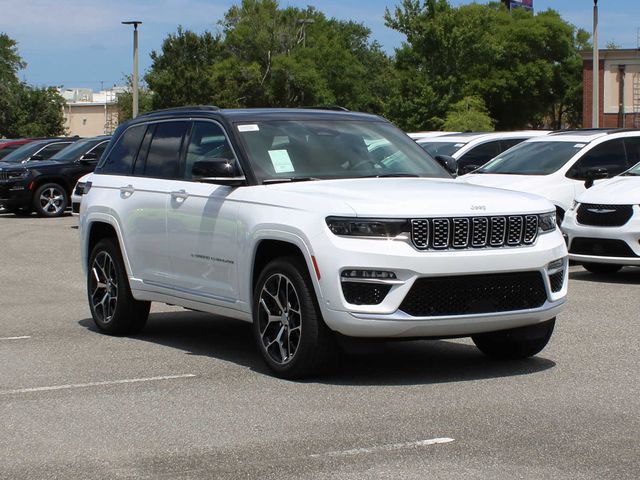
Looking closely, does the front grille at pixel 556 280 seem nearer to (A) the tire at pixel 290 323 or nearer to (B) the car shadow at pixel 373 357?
(B) the car shadow at pixel 373 357

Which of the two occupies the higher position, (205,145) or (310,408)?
(205,145)

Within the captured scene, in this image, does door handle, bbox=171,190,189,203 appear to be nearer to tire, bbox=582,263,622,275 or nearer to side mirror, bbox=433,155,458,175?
side mirror, bbox=433,155,458,175

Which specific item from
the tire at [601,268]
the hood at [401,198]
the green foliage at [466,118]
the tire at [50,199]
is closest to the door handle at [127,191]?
the hood at [401,198]

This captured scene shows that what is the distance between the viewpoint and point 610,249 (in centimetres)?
1447

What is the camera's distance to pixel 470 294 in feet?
25.6

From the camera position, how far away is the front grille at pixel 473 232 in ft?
25.3

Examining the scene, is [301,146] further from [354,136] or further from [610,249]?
[610,249]

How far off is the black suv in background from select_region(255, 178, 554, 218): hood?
20333 mm

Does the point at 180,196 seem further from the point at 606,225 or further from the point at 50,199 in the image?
the point at 50,199

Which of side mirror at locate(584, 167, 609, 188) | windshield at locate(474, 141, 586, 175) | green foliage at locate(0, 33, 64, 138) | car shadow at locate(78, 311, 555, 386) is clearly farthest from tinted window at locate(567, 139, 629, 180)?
green foliage at locate(0, 33, 64, 138)

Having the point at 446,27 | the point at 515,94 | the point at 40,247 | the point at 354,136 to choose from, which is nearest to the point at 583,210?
the point at 354,136

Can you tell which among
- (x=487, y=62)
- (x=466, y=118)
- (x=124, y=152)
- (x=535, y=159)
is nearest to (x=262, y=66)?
(x=487, y=62)

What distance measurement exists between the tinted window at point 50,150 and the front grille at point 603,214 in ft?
60.1

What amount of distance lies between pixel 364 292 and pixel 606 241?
7.43 meters
